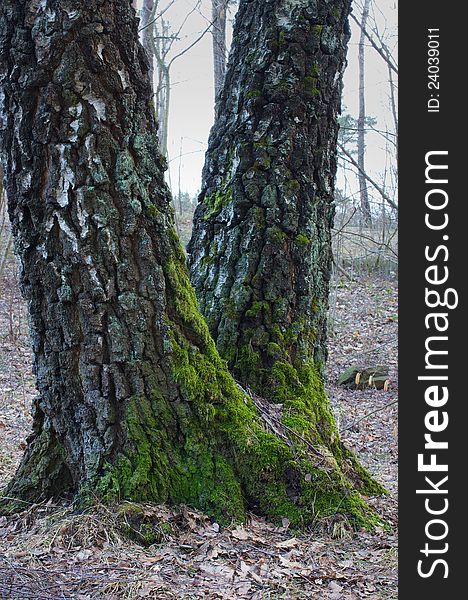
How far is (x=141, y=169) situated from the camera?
3078 mm

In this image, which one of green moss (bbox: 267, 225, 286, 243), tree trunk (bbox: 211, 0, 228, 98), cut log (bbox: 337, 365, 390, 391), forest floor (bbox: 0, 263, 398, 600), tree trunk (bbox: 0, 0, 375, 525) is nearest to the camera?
forest floor (bbox: 0, 263, 398, 600)

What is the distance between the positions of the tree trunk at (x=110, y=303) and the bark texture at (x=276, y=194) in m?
0.48

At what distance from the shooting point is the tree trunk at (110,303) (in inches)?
114

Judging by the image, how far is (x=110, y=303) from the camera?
2979mm

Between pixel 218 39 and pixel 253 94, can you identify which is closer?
pixel 253 94

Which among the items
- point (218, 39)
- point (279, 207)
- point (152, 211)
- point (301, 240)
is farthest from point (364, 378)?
point (218, 39)

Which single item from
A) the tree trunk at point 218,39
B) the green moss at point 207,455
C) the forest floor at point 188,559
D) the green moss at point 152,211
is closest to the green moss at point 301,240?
the green moss at point 207,455

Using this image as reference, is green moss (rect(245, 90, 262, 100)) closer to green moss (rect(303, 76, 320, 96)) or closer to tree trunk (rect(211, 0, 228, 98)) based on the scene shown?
green moss (rect(303, 76, 320, 96))

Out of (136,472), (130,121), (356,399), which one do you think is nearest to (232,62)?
(130,121)

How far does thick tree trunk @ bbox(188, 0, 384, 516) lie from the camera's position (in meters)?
3.74

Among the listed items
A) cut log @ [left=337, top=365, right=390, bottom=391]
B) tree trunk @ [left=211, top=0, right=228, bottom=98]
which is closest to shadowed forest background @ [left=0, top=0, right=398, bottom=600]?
cut log @ [left=337, top=365, right=390, bottom=391]

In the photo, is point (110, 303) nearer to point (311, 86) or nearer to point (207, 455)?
point (207, 455)

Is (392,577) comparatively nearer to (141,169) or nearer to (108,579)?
(108,579)

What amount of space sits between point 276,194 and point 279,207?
0.27ft
